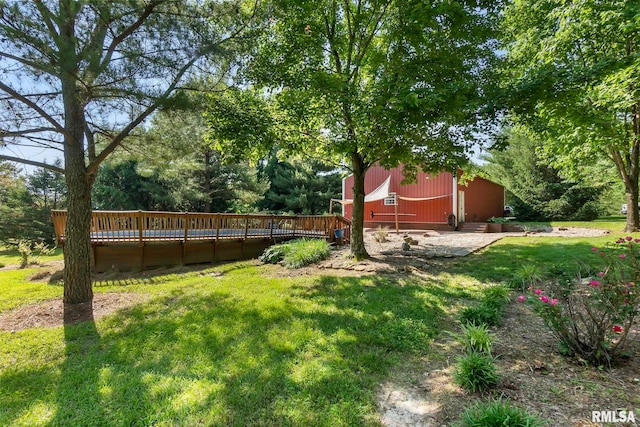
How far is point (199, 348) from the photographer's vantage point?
3.26 m

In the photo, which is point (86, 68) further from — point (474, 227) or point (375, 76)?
point (474, 227)

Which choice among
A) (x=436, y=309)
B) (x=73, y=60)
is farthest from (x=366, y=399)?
(x=73, y=60)

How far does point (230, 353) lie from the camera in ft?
10.3

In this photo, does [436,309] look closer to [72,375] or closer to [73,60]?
[72,375]

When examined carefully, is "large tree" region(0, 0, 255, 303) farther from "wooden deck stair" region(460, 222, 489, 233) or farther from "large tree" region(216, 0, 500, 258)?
"wooden deck stair" region(460, 222, 489, 233)

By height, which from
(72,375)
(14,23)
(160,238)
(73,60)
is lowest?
(72,375)

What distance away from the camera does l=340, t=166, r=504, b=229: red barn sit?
15.6 metres

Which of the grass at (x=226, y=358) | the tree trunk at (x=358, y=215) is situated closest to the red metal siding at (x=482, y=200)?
the tree trunk at (x=358, y=215)

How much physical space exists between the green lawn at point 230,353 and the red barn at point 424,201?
9899 mm

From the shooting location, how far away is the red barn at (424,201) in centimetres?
1561

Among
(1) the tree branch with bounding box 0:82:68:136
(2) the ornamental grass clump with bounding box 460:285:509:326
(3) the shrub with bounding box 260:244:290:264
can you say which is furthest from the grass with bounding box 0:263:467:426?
(3) the shrub with bounding box 260:244:290:264

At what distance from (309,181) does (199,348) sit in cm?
2041

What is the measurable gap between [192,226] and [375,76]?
6318 millimetres

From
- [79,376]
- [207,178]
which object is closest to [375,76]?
[79,376]
